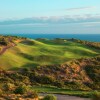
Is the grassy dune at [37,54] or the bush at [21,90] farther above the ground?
the grassy dune at [37,54]

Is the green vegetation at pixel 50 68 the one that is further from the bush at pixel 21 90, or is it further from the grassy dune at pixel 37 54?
the bush at pixel 21 90

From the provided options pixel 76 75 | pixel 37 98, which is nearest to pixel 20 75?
pixel 76 75

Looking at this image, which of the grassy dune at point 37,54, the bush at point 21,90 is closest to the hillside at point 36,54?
the grassy dune at point 37,54

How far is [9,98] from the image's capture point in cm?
3816

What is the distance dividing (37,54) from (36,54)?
0.65 ft

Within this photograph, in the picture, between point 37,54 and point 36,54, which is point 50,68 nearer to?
point 37,54

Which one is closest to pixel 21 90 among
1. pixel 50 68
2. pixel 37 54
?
pixel 50 68

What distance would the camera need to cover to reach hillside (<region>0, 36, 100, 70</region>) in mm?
68562

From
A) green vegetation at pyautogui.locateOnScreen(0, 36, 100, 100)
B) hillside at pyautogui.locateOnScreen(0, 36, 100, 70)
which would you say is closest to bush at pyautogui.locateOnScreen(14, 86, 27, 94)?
green vegetation at pyautogui.locateOnScreen(0, 36, 100, 100)

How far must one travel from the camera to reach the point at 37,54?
7525 centimetres

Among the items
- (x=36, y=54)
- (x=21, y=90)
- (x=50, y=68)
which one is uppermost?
(x=36, y=54)

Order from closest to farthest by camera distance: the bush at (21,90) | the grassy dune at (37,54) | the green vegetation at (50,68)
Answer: the bush at (21,90), the green vegetation at (50,68), the grassy dune at (37,54)

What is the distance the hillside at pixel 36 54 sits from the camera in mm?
68562

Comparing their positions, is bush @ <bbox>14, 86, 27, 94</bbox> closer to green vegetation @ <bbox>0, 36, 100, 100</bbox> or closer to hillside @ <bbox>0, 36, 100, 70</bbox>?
green vegetation @ <bbox>0, 36, 100, 100</bbox>
